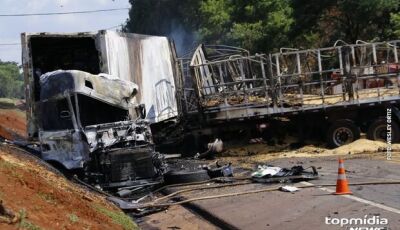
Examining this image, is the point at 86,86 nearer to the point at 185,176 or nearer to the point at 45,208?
the point at 185,176

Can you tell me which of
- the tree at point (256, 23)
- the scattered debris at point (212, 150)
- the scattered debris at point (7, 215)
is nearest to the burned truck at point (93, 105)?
the scattered debris at point (212, 150)

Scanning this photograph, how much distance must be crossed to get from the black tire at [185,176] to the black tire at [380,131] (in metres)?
6.20

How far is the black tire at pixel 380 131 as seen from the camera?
16.1m

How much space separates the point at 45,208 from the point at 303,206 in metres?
3.70

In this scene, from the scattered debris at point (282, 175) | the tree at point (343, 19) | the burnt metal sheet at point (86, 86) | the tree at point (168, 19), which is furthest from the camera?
the tree at point (168, 19)

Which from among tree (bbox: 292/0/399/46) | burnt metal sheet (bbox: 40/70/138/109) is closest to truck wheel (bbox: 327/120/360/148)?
burnt metal sheet (bbox: 40/70/138/109)

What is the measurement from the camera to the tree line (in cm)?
2627

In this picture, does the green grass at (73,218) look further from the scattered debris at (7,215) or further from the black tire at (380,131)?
the black tire at (380,131)

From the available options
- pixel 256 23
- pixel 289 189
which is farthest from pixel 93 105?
pixel 256 23

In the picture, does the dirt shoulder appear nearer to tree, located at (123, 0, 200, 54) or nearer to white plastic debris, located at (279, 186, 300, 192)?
white plastic debris, located at (279, 186, 300, 192)

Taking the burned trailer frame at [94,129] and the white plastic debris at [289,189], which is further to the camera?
the burned trailer frame at [94,129]

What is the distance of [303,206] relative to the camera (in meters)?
8.77

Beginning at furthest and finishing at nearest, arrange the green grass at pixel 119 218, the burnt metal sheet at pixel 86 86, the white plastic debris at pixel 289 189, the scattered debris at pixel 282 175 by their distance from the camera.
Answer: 1. the burnt metal sheet at pixel 86 86
2. the scattered debris at pixel 282 175
3. the white plastic debris at pixel 289 189
4. the green grass at pixel 119 218

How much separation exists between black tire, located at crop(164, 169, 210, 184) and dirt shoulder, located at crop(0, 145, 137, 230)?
232cm
